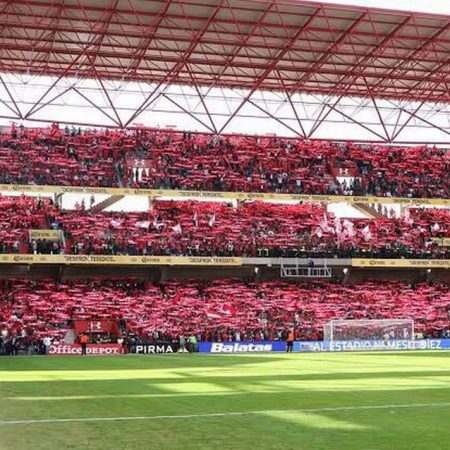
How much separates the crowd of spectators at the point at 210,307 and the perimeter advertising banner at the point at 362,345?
1491mm

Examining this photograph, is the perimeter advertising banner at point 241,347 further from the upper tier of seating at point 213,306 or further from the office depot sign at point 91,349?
the office depot sign at point 91,349

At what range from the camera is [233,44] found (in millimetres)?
44344

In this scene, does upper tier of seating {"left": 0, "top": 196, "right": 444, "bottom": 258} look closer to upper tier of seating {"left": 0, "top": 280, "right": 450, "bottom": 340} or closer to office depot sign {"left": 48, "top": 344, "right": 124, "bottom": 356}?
upper tier of seating {"left": 0, "top": 280, "right": 450, "bottom": 340}

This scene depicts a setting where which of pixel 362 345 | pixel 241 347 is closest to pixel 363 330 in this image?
pixel 362 345

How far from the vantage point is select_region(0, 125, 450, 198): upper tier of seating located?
49.0 m

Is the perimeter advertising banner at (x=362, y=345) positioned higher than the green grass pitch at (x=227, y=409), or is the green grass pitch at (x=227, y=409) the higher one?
the green grass pitch at (x=227, y=409)

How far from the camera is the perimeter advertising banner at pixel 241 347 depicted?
132 feet

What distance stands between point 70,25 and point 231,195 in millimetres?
14565

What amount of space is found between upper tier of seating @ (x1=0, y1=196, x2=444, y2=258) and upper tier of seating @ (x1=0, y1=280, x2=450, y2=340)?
2.35 m

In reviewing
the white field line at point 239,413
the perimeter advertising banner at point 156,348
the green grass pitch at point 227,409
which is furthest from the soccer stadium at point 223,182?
the white field line at point 239,413

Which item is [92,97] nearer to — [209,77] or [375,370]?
[209,77]

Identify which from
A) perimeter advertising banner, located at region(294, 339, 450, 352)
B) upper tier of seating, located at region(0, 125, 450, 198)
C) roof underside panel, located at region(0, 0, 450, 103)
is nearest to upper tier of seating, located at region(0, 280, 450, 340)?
perimeter advertising banner, located at region(294, 339, 450, 352)

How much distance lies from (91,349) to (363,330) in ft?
46.0

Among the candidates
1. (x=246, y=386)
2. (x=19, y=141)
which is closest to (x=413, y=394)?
(x=246, y=386)
